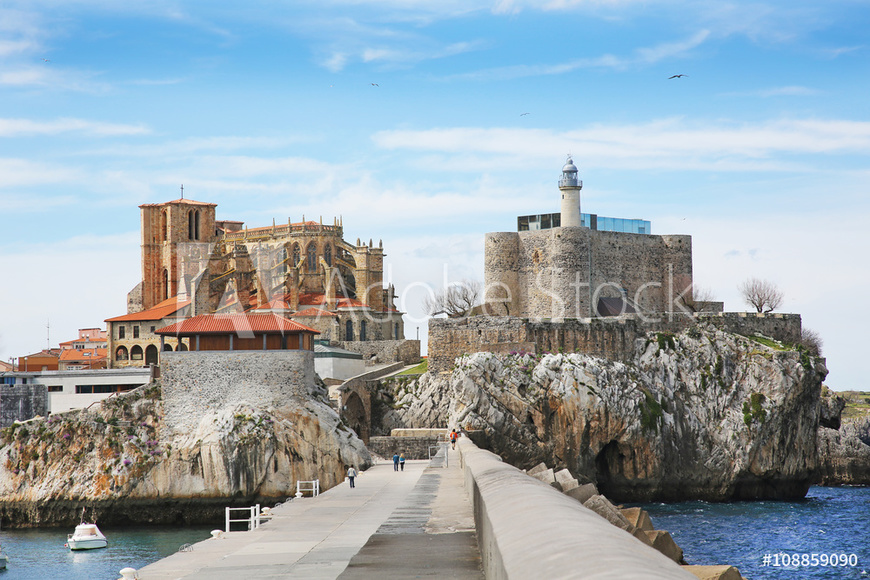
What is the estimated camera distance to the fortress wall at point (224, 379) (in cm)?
4331

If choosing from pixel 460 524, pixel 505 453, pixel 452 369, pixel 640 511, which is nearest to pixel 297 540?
pixel 460 524

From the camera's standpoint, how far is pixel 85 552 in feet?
116

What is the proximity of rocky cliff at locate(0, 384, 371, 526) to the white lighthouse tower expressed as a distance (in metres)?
21.2

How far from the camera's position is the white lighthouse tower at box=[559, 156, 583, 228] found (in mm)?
57469

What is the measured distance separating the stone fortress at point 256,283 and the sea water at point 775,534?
24.2 meters

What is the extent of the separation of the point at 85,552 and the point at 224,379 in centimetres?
1033

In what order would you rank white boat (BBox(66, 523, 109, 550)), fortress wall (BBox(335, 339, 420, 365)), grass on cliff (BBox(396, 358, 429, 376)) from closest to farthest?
white boat (BBox(66, 523, 109, 550)) < grass on cliff (BBox(396, 358, 429, 376)) < fortress wall (BBox(335, 339, 420, 365))

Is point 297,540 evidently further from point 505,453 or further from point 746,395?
point 746,395

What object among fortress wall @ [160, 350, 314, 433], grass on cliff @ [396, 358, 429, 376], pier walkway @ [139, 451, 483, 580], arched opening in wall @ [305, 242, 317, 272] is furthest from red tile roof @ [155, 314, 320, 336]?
Result: arched opening in wall @ [305, 242, 317, 272]

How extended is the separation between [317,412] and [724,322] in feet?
81.5

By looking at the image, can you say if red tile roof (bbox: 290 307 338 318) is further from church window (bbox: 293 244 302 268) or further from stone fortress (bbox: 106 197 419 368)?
church window (bbox: 293 244 302 268)

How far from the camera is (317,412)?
4300 cm

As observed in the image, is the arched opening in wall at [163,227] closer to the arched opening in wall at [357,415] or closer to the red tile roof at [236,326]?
the arched opening in wall at [357,415]

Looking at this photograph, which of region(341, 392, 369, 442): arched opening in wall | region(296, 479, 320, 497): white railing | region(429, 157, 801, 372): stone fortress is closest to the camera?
region(296, 479, 320, 497): white railing
